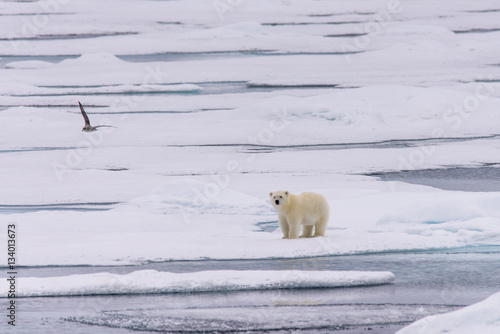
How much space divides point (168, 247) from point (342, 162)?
15.9 feet

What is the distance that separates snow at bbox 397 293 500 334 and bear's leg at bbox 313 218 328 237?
9.15 feet

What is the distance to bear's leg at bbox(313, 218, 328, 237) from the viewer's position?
6859 mm

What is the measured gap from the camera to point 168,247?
649 cm

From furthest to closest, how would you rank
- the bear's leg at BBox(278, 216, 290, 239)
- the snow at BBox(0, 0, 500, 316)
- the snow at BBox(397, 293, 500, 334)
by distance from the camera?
the snow at BBox(0, 0, 500, 316), the bear's leg at BBox(278, 216, 290, 239), the snow at BBox(397, 293, 500, 334)

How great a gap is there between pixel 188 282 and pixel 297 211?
150 cm

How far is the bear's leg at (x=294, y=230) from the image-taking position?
6.72 m

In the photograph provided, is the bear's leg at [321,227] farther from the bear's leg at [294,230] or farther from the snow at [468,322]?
the snow at [468,322]

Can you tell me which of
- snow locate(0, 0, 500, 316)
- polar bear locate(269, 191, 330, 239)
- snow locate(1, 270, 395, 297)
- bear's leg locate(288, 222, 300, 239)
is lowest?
snow locate(1, 270, 395, 297)

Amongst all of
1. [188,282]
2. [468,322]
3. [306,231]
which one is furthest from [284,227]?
[468,322]

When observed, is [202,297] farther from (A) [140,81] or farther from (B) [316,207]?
(A) [140,81]

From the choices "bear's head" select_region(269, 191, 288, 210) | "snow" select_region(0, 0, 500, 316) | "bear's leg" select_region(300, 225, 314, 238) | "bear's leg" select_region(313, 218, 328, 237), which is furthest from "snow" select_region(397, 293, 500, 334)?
"bear's leg" select_region(300, 225, 314, 238)

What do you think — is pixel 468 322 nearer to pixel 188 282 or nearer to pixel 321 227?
pixel 188 282

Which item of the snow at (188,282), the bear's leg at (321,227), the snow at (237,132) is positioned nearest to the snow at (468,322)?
the snow at (188,282)

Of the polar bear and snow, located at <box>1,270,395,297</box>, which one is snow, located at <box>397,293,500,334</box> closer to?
snow, located at <box>1,270,395,297</box>
